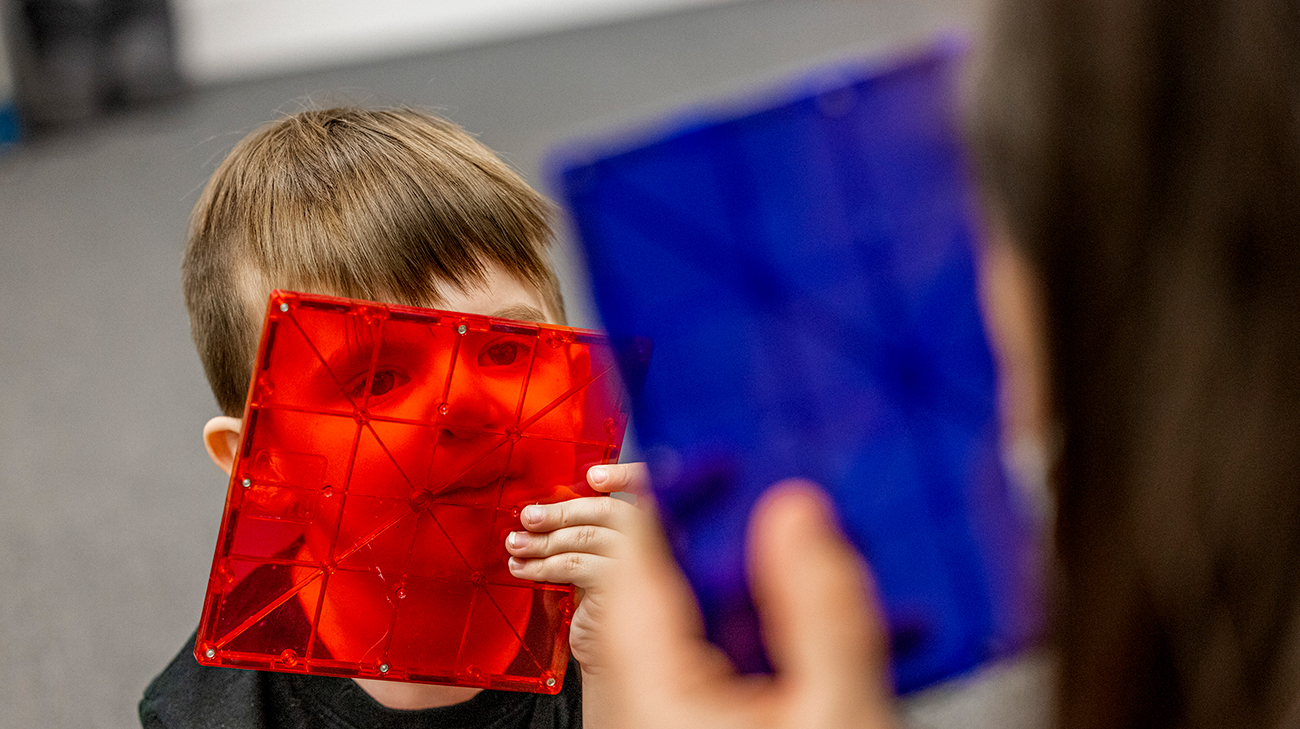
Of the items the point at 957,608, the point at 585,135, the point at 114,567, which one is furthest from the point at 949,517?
the point at 114,567

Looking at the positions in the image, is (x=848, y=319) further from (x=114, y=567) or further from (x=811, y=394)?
(x=114, y=567)

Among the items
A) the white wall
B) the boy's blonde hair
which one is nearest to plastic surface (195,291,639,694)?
the boy's blonde hair

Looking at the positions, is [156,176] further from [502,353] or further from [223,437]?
[502,353]

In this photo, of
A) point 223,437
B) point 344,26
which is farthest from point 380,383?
point 344,26

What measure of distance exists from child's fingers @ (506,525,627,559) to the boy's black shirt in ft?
0.53

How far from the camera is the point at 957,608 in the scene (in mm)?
293

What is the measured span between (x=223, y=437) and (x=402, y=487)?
153 mm

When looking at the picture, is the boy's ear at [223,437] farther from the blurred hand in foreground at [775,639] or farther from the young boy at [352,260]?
the blurred hand in foreground at [775,639]

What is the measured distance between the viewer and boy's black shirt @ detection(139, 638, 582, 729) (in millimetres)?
578

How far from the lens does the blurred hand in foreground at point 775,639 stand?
0.24 meters

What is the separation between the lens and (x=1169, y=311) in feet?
0.65

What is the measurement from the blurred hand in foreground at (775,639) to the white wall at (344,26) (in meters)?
2.15

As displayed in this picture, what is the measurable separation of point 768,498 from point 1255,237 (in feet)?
0.42

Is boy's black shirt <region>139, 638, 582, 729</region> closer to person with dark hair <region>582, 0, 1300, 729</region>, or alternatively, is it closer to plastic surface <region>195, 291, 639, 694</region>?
plastic surface <region>195, 291, 639, 694</region>
